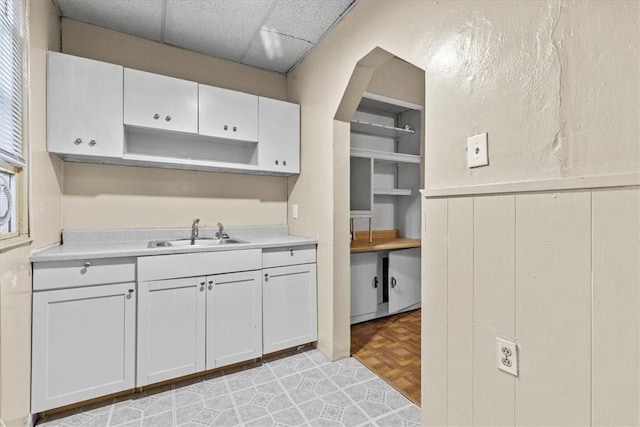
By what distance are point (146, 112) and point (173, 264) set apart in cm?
105

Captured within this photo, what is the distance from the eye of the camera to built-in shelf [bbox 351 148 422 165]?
2.72 meters

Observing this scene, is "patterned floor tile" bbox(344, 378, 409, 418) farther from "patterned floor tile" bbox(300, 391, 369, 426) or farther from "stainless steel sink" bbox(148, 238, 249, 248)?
"stainless steel sink" bbox(148, 238, 249, 248)

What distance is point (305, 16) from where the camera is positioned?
196 cm

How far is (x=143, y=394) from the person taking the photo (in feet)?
5.66

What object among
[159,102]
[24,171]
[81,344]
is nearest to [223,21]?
[159,102]

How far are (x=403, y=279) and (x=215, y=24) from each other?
2609 mm

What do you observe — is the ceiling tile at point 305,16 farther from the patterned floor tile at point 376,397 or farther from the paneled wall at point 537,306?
the patterned floor tile at point 376,397

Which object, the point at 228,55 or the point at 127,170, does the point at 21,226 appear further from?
the point at 228,55

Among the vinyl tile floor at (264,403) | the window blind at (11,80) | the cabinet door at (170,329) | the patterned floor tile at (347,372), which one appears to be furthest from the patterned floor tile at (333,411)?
the window blind at (11,80)

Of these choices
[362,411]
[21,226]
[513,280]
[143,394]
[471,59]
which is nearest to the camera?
[513,280]

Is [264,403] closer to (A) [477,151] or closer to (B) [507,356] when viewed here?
(B) [507,356]

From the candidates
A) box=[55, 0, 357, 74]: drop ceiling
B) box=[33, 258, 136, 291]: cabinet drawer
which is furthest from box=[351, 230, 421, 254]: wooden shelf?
box=[55, 0, 357, 74]: drop ceiling

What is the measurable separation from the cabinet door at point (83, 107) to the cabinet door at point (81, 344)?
2.87 ft

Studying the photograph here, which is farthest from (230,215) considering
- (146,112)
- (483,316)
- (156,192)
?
(483,316)
